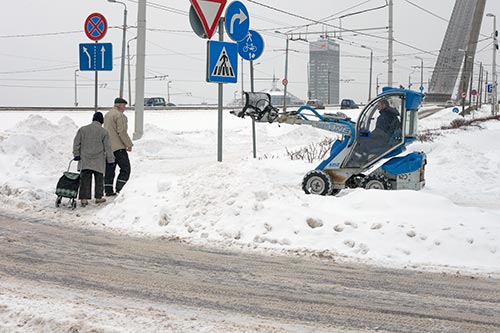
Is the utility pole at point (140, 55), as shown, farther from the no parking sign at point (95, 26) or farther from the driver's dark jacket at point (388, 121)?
the driver's dark jacket at point (388, 121)

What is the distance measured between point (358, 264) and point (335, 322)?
2.01m

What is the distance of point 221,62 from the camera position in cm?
931

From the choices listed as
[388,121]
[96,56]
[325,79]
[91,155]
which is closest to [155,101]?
[325,79]

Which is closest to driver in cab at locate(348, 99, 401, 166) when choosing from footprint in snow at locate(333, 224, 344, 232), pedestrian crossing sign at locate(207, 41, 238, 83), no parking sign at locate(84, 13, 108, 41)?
pedestrian crossing sign at locate(207, 41, 238, 83)

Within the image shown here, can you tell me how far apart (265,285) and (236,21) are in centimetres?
635

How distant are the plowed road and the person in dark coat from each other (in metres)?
2.61

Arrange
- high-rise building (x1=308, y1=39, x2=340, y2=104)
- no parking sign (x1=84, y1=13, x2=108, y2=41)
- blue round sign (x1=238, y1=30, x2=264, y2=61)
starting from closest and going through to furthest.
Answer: no parking sign (x1=84, y1=13, x2=108, y2=41), blue round sign (x1=238, y1=30, x2=264, y2=61), high-rise building (x1=308, y1=39, x2=340, y2=104)

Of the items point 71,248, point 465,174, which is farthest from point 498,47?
point 71,248

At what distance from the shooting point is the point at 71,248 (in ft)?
23.2

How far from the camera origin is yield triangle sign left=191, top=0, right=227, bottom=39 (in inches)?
354

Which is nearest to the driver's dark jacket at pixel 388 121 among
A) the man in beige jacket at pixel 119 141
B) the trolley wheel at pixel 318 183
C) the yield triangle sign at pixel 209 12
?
the trolley wheel at pixel 318 183

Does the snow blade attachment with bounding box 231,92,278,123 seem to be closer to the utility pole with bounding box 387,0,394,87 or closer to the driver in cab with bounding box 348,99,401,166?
the driver in cab with bounding box 348,99,401,166

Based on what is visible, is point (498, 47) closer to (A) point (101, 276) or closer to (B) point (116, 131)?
(B) point (116, 131)

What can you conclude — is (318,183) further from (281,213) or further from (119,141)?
(119,141)
